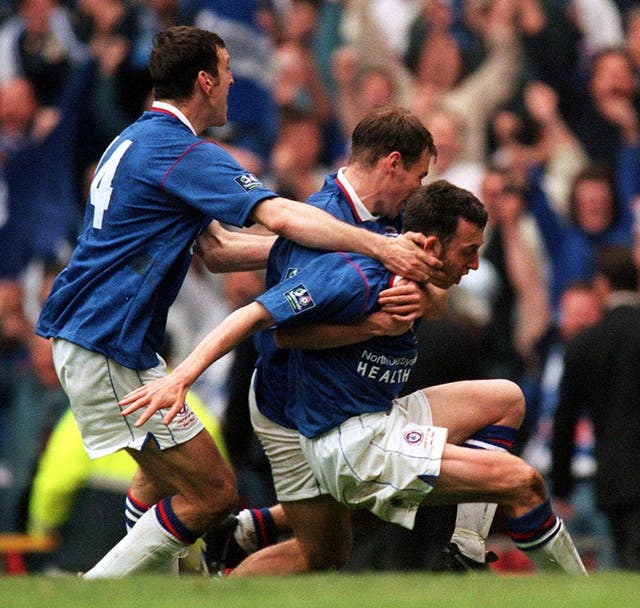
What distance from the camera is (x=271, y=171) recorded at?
459 inches

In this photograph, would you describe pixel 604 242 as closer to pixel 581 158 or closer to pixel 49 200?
pixel 581 158

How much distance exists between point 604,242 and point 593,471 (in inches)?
60.6

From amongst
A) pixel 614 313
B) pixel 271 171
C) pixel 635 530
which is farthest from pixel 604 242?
pixel 271 171

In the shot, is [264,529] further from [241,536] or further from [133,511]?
[133,511]

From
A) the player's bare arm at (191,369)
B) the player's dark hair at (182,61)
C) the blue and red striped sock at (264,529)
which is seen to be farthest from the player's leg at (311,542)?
the player's dark hair at (182,61)

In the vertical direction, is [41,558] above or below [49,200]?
below

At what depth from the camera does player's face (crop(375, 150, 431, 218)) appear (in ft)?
20.6

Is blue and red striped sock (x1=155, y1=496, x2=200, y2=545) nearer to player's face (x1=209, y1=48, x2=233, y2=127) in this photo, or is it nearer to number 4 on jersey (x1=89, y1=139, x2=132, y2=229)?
number 4 on jersey (x1=89, y1=139, x2=132, y2=229)

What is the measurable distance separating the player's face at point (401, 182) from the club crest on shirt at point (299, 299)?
62cm

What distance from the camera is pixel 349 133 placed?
11.7 metres

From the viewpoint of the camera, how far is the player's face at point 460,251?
6152 mm

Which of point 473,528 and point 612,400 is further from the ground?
point 473,528

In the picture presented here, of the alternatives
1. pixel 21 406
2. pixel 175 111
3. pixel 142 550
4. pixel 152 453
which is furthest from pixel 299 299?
pixel 21 406

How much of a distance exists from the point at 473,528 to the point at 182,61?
88.4 inches
